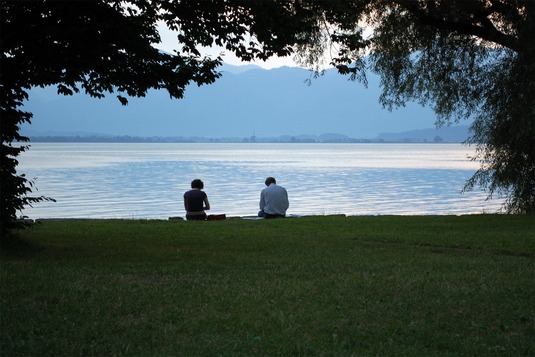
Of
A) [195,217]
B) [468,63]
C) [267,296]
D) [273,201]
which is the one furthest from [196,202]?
[267,296]

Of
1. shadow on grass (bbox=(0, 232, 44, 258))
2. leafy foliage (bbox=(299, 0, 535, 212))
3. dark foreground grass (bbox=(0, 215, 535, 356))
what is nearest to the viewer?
dark foreground grass (bbox=(0, 215, 535, 356))

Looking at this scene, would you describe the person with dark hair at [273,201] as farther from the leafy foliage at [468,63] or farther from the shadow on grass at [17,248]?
the shadow on grass at [17,248]

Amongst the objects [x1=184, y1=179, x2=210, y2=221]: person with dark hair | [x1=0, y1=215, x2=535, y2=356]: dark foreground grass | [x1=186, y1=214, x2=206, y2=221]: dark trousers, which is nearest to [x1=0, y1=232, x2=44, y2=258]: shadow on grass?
[x1=0, y1=215, x2=535, y2=356]: dark foreground grass

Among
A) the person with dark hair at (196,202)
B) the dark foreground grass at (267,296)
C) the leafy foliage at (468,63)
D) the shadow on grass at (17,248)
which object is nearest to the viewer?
the dark foreground grass at (267,296)

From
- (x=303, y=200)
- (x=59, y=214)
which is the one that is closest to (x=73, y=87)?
(x=59, y=214)

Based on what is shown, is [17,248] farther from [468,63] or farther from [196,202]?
[468,63]

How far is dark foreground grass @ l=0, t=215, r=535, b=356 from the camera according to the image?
7.79m

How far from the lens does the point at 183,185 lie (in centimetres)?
5803

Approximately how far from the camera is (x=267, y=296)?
979cm

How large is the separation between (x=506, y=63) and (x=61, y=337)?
16807mm

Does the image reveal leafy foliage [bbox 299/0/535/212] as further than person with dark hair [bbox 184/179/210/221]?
No

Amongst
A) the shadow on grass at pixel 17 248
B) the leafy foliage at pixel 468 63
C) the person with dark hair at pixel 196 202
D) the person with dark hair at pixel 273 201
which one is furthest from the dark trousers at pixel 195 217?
the shadow on grass at pixel 17 248

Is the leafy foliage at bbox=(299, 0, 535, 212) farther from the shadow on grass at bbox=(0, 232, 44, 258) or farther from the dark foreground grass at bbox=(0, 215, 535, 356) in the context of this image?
the shadow on grass at bbox=(0, 232, 44, 258)

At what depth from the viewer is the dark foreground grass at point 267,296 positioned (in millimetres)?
7793
